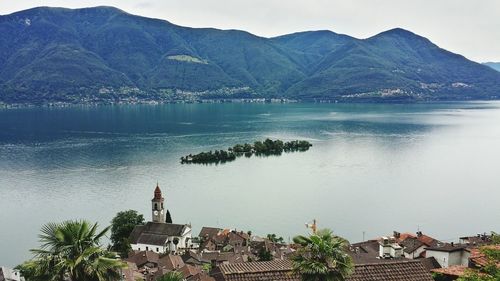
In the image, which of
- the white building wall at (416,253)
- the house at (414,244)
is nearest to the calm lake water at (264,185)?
the house at (414,244)

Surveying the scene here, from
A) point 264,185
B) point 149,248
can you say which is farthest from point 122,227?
point 264,185

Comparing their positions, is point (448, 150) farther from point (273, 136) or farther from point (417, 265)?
point (417, 265)

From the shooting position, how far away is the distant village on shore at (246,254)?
17.6m

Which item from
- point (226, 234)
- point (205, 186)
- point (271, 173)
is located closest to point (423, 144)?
point (271, 173)

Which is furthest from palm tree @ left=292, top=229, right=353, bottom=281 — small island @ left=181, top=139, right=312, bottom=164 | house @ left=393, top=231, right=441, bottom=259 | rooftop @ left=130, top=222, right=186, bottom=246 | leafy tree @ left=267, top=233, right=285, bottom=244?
small island @ left=181, top=139, right=312, bottom=164

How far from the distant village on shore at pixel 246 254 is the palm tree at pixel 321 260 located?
105 inches

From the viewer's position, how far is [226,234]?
6359cm

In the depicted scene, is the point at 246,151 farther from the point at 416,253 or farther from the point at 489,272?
the point at 489,272

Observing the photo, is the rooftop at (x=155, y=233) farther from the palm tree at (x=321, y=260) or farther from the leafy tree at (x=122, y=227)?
the palm tree at (x=321, y=260)

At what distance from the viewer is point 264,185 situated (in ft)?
350

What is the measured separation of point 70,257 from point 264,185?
94636mm

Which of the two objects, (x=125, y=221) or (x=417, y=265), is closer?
(x=417, y=265)

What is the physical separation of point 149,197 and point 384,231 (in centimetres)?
4325

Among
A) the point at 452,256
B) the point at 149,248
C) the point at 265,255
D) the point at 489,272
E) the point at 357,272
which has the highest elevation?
the point at 357,272
